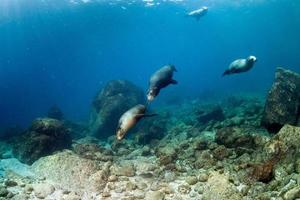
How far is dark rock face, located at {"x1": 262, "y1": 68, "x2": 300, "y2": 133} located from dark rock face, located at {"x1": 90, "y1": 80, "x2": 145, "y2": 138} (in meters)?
9.63

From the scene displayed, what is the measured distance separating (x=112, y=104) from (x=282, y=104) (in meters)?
10.6

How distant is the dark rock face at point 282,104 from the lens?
34.8 feet

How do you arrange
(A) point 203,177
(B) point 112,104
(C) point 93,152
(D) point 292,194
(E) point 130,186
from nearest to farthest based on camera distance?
(D) point 292,194, (A) point 203,177, (E) point 130,186, (C) point 93,152, (B) point 112,104

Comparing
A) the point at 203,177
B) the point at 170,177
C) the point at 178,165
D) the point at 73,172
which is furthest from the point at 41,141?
the point at 203,177

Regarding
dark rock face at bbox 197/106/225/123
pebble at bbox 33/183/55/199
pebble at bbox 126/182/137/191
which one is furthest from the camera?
dark rock face at bbox 197/106/225/123

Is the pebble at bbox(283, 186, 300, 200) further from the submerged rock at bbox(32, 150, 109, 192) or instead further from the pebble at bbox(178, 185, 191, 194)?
the submerged rock at bbox(32, 150, 109, 192)

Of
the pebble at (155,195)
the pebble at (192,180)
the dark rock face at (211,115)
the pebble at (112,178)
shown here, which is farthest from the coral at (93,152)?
the dark rock face at (211,115)

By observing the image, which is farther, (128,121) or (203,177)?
(203,177)

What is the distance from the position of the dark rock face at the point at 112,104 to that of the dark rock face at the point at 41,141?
538 centimetres

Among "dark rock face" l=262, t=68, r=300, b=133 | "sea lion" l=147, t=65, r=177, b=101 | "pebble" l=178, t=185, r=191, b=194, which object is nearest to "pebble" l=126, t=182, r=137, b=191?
"pebble" l=178, t=185, r=191, b=194

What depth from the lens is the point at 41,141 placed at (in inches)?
482

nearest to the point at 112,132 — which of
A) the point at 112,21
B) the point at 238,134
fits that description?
the point at 238,134

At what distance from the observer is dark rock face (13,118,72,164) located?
39.5 feet

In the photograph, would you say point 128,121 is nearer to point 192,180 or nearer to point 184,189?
point 184,189
